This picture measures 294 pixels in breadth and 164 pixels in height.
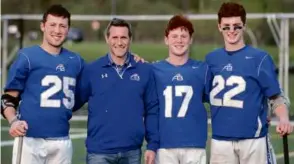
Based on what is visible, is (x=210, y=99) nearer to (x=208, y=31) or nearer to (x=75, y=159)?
(x=75, y=159)

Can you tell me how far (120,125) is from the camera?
5367mm

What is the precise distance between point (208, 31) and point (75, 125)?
9786 mm

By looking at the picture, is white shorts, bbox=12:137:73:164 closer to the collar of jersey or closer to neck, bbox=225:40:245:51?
the collar of jersey

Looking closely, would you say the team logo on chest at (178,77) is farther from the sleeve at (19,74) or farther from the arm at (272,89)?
the sleeve at (19,74)

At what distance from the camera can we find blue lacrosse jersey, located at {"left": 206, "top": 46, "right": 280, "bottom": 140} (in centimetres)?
Result: 543

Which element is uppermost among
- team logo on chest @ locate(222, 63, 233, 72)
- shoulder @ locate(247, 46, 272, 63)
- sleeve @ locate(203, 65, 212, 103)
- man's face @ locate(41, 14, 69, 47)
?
man's face @ locate(41, 14, 69, 47)

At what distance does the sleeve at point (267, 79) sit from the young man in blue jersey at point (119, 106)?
29.0 inches

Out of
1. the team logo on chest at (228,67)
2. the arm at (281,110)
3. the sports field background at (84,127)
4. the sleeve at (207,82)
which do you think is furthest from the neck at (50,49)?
the sports field background at (84,127)

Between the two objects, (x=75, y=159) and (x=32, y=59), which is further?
(x=75, y=159)

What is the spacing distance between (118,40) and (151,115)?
1.86ft

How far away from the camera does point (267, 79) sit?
543 cm

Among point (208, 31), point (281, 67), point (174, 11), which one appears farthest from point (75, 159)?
point (174, 11)

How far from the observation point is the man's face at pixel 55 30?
17.7 ft

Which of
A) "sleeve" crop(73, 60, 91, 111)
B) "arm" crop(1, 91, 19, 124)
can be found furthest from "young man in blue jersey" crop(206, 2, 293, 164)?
"arm" crop(1, 91, 19, 124)
